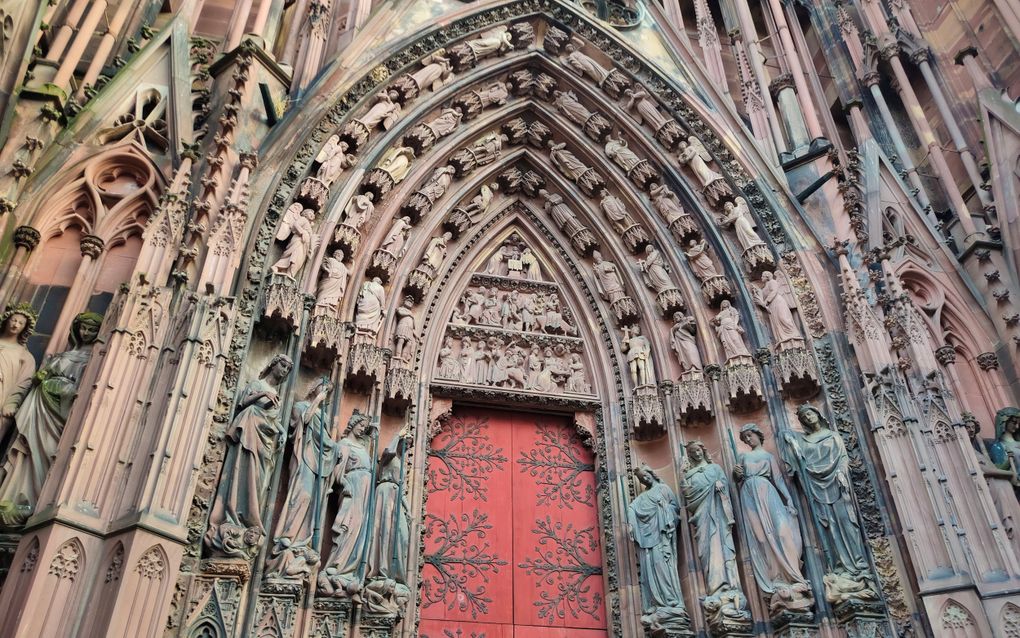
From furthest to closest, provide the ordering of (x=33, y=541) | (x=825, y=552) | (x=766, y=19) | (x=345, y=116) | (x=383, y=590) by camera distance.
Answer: (x=766, y=19) → (x=345, y=116) → (x=825, y=552) → (x=383, y=590) → (x=33, y=541)

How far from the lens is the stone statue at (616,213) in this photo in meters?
10.0

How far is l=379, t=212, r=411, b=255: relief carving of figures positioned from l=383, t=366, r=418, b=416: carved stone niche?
4.63 feet

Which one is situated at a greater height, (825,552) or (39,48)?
(39,48)

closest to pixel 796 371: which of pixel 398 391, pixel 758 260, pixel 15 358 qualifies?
pixel 758 260

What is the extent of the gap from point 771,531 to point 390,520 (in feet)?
11.6

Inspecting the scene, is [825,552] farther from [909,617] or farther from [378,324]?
[378,324]

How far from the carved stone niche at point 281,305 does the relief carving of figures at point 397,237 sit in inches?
62.8

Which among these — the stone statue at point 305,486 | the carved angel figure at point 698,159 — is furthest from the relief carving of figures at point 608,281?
the stone statue at point 305,486

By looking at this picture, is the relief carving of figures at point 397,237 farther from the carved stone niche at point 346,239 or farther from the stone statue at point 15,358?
the stone statue at point 15,358

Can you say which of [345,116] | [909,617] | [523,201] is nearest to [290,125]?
[345,116]

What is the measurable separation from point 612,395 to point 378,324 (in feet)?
9.41

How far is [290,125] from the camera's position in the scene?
8.41 meters

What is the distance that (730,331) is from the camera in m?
8.77

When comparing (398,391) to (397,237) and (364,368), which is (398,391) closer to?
(364,368)
